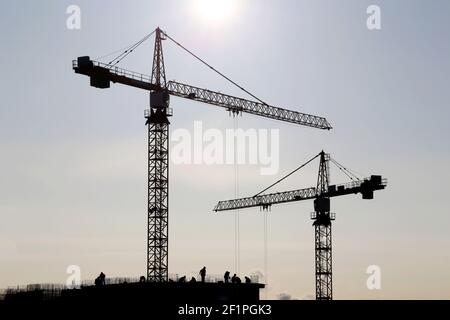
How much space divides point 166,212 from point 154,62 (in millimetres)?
23442

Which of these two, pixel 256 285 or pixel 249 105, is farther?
pixel 249 105

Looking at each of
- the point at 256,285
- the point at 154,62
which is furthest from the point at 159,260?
the point at 154,62

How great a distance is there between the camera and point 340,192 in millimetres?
163375

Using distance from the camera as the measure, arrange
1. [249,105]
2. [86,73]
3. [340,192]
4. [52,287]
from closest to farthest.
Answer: [52,287]
[86,73]
[249,105]
[340,192]

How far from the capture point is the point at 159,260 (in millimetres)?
129500
